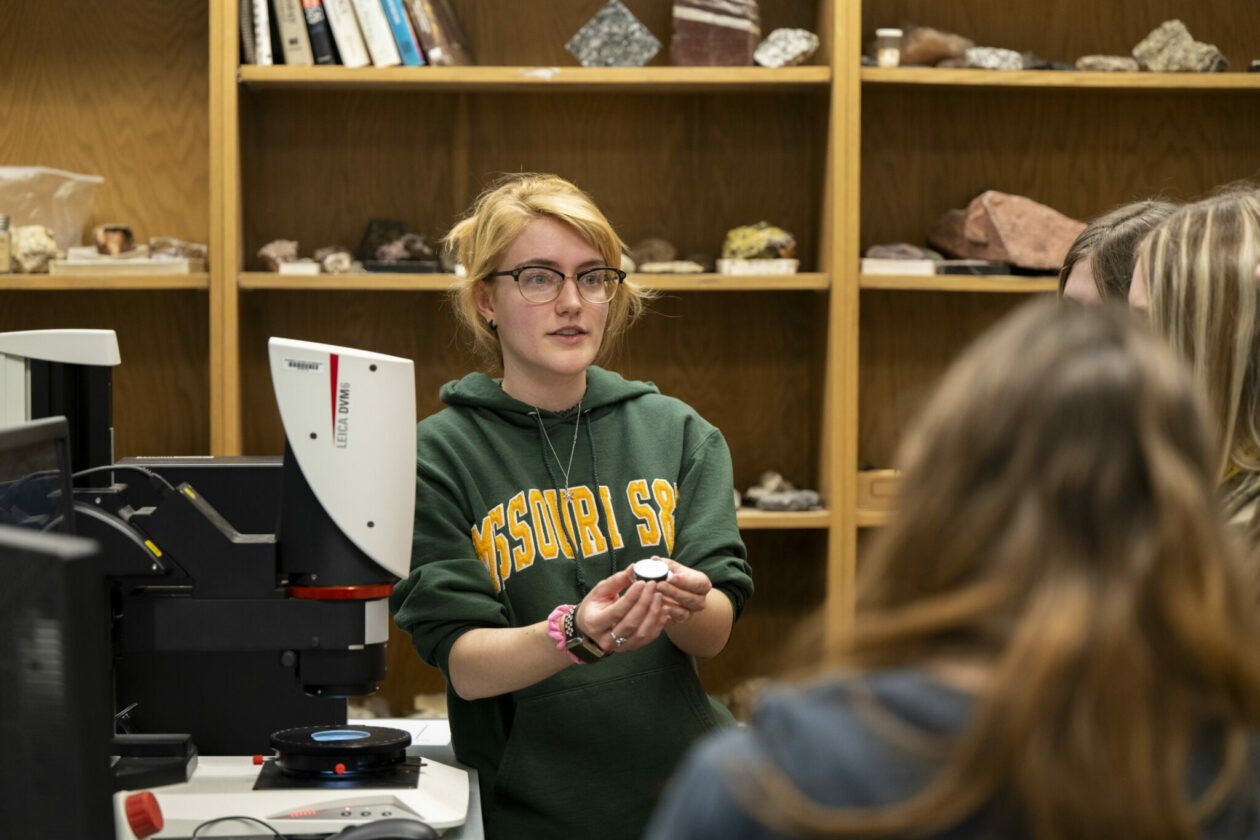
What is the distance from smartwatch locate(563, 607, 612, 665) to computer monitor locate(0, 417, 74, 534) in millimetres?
552

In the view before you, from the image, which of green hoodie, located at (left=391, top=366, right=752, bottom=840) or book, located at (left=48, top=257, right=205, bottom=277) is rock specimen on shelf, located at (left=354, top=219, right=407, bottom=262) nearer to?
book, located at (left=48, top=257, right=205, bottom=277)

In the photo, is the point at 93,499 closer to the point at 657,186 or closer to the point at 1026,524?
the point at 1026,524

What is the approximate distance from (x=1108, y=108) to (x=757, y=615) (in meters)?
1.44

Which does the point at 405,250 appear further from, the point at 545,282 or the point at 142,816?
the point at 142,816

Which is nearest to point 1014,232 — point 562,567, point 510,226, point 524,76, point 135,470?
point 524,76

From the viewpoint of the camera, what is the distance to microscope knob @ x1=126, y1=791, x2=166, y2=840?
123 centimetres

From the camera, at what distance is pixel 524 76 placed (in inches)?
102

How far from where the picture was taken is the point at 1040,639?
542mm

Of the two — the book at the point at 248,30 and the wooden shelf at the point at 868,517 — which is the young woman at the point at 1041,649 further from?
the book at the point at 248,30

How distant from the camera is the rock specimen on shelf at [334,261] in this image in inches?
106

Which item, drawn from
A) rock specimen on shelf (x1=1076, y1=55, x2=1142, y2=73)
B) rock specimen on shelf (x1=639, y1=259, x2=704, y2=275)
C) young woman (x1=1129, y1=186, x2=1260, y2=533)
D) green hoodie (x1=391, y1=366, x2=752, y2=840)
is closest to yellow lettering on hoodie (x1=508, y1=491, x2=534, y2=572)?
green hoodie (x1=391, y1=366, x2=752, y2=840)

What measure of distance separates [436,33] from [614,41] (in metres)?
0.37

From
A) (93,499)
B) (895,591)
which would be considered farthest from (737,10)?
(895,591)

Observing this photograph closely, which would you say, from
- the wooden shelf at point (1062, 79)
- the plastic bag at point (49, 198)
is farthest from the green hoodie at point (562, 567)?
the plastic bag at point (49, 198)
